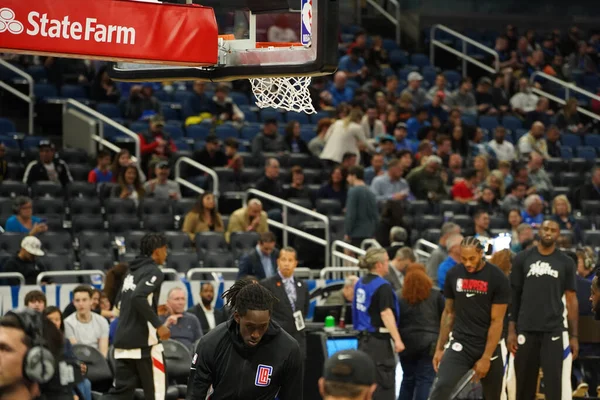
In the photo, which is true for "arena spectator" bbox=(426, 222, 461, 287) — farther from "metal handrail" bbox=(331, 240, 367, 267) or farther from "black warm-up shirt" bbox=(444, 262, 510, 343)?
"black warm-up shirt" bbox=(444, 262, 510, 343)

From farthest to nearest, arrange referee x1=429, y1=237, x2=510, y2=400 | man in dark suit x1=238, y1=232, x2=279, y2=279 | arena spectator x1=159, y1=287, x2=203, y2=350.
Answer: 1. man in dark suit x1=238, y1=232, x2=279, y2=279
2. arena spectator x1=159, y1=287, x2=203, y2=350
3. referee x1=429, y1=237, x2=510, y2=400

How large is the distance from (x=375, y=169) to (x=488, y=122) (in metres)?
5.42

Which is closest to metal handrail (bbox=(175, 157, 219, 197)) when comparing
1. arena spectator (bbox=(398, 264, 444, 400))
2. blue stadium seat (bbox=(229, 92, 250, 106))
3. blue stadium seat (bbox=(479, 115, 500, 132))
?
blue stadium seat (bbox=(229, 92, 250, 106))

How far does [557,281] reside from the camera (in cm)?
1111

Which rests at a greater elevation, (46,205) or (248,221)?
(46,205)

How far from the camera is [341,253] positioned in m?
16.7

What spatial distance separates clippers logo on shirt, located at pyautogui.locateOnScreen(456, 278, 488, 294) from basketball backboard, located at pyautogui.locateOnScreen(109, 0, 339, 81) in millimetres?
3296

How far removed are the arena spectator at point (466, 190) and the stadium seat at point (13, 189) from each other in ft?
22.3

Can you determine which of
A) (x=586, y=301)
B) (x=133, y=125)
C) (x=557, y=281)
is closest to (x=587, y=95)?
(x=133, y=125)

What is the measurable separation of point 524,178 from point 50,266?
856 cm

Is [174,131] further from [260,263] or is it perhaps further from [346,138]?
[260,263]

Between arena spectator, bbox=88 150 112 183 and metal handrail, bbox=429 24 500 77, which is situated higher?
metal handrail, bbox=429 24 500 77

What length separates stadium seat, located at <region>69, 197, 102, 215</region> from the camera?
53.6ft

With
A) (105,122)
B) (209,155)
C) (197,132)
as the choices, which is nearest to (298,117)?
(197,132)
